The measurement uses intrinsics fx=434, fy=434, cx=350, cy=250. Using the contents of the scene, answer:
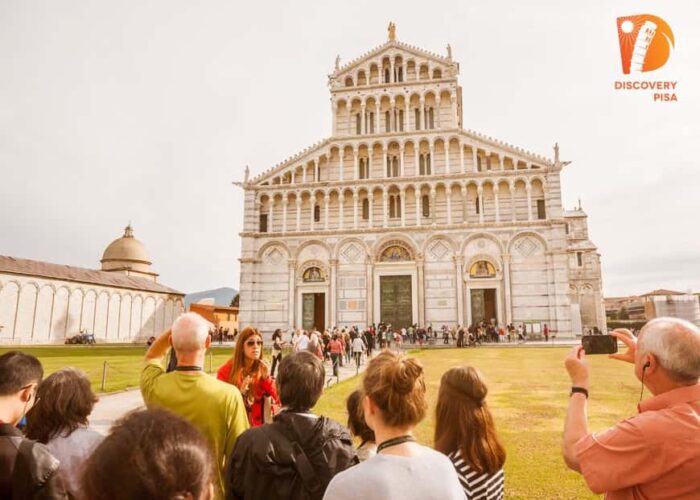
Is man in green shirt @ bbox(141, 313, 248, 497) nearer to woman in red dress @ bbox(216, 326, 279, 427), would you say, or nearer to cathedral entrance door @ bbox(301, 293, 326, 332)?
woman in red dress @ bbox(216, 326, 279, 427)

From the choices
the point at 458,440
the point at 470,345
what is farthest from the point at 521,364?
the point at 458,440

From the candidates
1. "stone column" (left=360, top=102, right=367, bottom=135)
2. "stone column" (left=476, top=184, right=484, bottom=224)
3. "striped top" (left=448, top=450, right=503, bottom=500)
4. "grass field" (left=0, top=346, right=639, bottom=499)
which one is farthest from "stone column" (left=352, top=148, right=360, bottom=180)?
"striped top" (left=448, top=450, right=503, bottom=500)

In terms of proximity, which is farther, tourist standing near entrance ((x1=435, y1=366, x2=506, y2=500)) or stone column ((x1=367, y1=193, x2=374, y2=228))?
stone column ((x1=367, y1=193, x2=374, y2=228))

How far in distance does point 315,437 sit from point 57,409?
178 cm

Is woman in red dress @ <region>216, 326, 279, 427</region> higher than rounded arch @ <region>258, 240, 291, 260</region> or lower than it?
lower

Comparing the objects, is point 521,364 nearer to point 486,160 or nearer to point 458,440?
point 458,440

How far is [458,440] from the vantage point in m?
3.00

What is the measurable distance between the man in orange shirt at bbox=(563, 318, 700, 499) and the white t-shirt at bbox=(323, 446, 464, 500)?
2.67 feet

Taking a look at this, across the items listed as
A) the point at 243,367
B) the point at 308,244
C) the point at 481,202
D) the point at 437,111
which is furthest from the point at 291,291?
the point at 243,367

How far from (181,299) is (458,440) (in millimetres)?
57197

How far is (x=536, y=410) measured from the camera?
30.4 feet

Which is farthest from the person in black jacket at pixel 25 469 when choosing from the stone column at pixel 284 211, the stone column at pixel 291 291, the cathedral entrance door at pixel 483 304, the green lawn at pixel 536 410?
the stone column at pixel 284 211

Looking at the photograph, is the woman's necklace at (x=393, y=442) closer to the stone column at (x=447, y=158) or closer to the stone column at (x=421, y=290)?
the stone column at (x=421, y=290)

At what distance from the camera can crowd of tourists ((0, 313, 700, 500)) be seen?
1.32m
